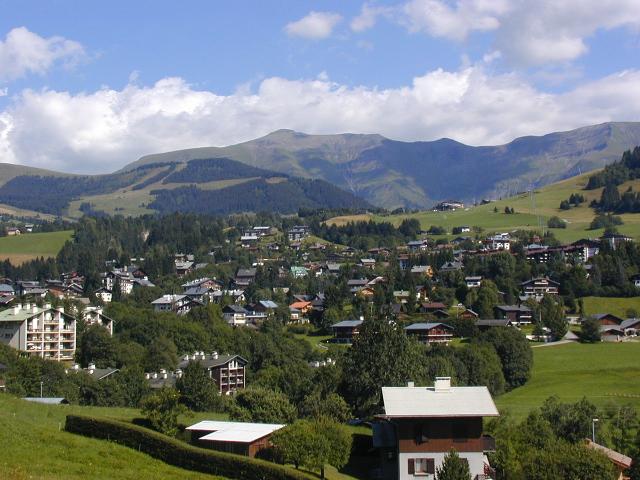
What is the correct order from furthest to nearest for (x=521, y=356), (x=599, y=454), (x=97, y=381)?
(x=521, y=356) < (x=97, y=381) < (x=599, y=454)

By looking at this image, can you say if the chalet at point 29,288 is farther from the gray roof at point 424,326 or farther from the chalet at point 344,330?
the gray roof at point 424,326

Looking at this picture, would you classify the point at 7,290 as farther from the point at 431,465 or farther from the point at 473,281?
the point at 431,465

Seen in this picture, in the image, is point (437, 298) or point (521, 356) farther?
point (437, 298)

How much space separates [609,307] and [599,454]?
8745cm

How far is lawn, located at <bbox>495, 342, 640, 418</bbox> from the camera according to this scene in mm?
68312

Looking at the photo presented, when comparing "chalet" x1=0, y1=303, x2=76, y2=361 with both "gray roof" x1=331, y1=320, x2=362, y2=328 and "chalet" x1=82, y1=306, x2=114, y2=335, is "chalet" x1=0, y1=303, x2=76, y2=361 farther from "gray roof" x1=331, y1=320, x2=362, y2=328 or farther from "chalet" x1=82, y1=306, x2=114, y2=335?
"gray roof" x1=331, y1=320, x2=362, y2=328

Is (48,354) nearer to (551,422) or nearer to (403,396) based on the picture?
(551,422)

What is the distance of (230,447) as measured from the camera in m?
34.3

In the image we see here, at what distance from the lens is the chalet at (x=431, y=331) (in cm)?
9874

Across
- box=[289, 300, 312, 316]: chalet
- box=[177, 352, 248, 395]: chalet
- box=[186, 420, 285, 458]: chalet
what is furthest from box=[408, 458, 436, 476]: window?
box=[289, 300, 312, 316]: chalet

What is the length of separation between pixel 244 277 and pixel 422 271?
3457cm

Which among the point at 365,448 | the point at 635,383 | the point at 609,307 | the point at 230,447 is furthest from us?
the point at 609,307

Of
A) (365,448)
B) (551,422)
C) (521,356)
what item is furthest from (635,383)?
(365,448)

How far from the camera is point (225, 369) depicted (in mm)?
80125
